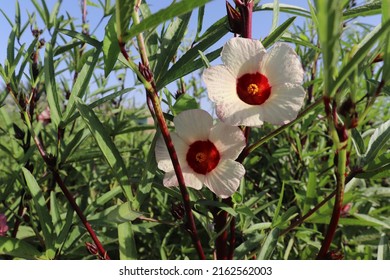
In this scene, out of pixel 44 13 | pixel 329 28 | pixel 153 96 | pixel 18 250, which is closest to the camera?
pixel 329 28

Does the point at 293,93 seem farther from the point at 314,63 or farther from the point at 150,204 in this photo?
the point at 150,204

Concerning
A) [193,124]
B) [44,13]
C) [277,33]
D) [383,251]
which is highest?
[44,13]

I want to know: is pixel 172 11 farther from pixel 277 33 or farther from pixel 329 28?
pixel 277 33

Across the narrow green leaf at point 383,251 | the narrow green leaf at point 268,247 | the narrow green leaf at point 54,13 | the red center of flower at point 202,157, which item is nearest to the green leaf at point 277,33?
the red center of flower at point 202,157

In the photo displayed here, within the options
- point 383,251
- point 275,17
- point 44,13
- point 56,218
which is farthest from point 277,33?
point 44,13

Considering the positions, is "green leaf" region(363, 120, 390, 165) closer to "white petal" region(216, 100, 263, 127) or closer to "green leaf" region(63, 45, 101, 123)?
"white petal" region(216, 100, 263, 127)

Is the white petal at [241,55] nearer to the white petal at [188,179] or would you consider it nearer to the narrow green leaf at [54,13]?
the white petal at [188,179]
